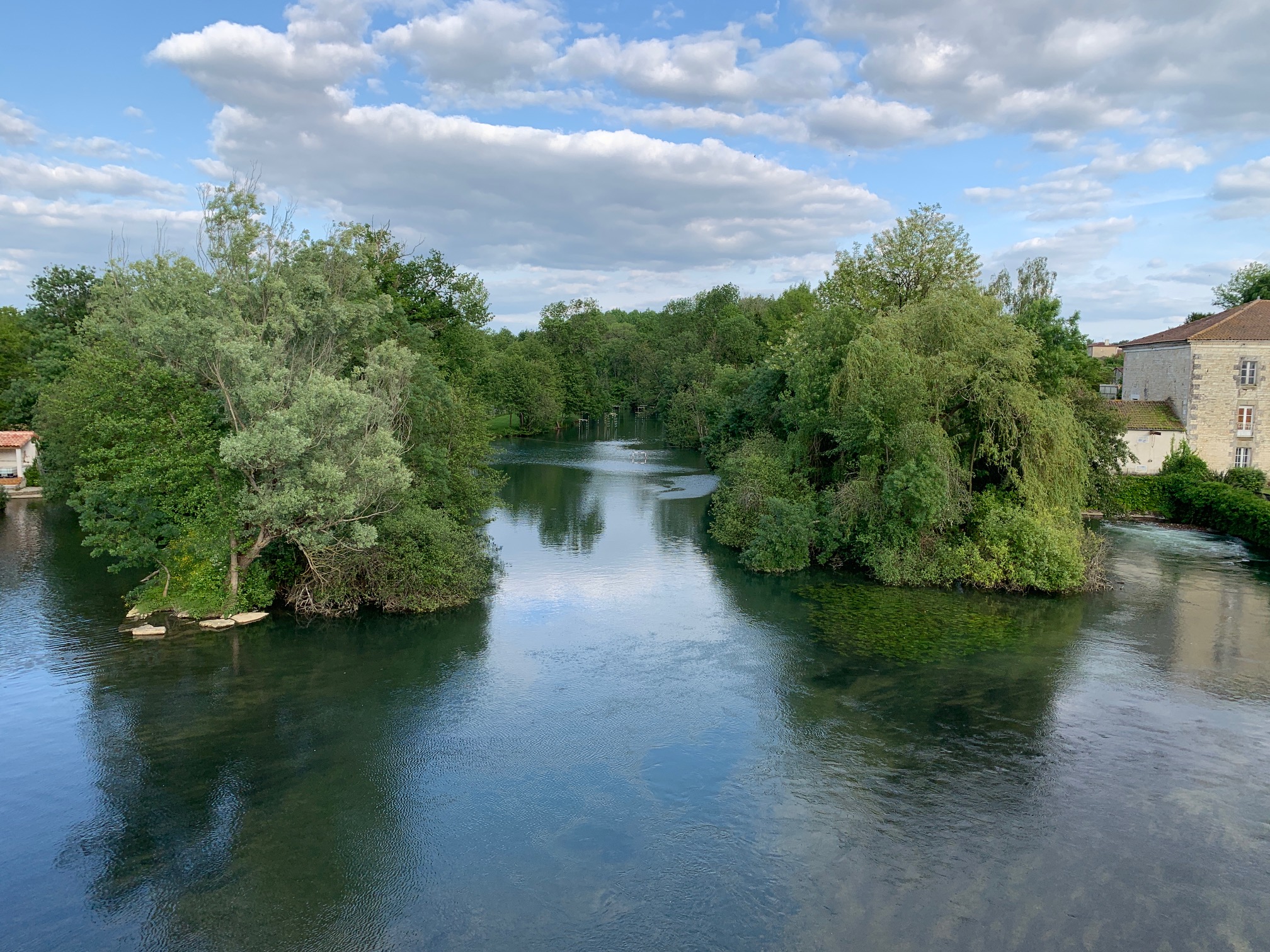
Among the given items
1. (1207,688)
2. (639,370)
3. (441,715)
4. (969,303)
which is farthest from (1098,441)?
(639,370)

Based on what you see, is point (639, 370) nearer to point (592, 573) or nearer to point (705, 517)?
point (705, 517)

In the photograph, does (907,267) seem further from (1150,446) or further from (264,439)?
(264,439)

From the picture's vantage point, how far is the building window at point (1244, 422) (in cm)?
4100

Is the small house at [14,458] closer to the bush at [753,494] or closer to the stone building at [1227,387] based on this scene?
the bush at [753,494]

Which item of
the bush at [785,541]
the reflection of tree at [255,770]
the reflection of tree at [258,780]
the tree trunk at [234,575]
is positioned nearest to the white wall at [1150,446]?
the bush at [785,541]

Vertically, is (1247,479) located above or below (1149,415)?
below

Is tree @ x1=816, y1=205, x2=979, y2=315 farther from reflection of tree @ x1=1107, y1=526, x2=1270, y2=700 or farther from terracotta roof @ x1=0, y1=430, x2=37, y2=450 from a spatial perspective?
terracotta roof @ x1=0, y1=430, x2=37, y2=450

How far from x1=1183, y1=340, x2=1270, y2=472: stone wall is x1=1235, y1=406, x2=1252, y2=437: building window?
0.14 metres

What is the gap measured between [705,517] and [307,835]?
101 feet

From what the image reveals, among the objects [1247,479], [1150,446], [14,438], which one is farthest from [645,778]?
[14,438]

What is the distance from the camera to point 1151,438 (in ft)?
139

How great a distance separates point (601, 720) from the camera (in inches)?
699

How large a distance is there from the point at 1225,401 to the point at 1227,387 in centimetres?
71

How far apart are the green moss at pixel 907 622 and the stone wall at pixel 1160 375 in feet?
79.5
